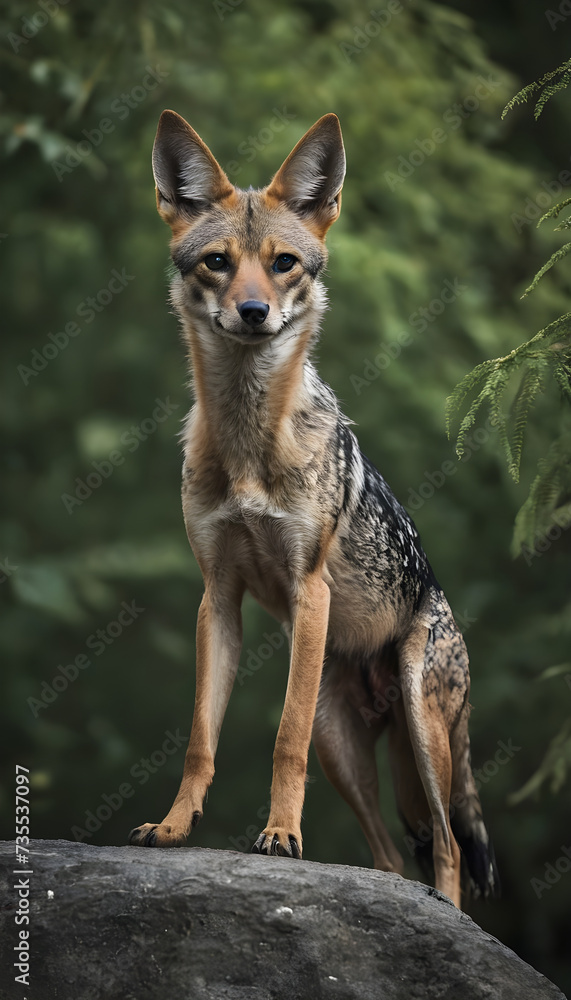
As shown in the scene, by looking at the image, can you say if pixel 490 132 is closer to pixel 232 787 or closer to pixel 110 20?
pixel 110 20

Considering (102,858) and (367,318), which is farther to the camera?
(367,318)

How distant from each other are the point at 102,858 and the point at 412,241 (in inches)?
237

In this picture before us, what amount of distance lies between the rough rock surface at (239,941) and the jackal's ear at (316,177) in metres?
3.18

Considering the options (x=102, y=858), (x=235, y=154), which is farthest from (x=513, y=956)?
(x=235, y=154)

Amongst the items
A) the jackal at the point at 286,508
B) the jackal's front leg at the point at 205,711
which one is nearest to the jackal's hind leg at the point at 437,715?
the jackal at the point at 286,508

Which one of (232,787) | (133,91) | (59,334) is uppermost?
(133,91)

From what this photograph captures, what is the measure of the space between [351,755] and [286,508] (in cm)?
185

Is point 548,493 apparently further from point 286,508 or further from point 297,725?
point 297,725

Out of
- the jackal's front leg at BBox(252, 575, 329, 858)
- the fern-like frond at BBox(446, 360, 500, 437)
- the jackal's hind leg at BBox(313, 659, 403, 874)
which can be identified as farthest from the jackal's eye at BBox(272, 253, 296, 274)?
the jackal's hind leg at BBox(313, 659, 403, 874)

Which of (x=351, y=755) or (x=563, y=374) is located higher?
(x=563, y=374)

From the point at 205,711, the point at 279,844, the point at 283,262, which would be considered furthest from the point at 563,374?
the point at 279,844

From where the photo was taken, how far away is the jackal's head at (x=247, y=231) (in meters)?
4.35

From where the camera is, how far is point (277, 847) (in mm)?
4070

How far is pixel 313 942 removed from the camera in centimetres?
357
